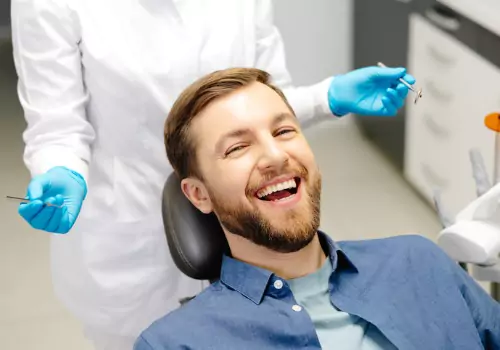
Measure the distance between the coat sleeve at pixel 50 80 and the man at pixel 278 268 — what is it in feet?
0.65

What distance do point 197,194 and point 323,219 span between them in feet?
5.62

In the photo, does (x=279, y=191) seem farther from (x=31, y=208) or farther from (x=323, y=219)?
(x=323, y=219)

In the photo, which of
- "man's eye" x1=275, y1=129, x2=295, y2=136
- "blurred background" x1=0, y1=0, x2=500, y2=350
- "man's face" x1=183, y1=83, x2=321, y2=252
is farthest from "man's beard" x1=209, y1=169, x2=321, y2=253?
"blurred background" x1=0, y1=0, x2=500, y2=350

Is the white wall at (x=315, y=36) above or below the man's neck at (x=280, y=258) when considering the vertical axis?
below

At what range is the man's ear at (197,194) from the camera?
1.38 meters

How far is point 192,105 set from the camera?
53.8 inches

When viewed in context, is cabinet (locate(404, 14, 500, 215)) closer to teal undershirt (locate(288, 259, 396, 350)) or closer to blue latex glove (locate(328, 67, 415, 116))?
blue latex glove (locate(328, 67, 415, 116))

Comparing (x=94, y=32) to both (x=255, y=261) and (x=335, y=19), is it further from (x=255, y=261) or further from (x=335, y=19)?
(x=335, y=19)

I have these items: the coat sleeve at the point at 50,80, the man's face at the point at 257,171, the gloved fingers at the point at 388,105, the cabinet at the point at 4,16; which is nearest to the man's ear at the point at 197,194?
the man's face at the point at 257,171

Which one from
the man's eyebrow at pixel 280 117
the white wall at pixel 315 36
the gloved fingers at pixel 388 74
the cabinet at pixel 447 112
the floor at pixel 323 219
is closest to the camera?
the man's eyebrow at pixel 280 117

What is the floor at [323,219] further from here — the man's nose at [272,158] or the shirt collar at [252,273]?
the man's nose at [272,158]

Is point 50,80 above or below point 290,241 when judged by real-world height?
above

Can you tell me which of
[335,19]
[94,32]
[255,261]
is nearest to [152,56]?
[94,32]

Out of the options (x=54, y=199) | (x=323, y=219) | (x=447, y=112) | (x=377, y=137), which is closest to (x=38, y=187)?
(x=54, y=199)
